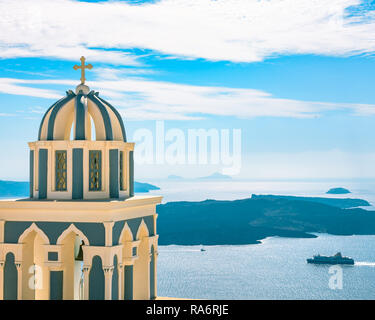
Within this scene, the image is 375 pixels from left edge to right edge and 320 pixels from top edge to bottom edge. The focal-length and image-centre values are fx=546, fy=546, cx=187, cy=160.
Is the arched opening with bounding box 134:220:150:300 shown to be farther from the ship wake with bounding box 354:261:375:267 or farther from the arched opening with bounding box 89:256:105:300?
the ship wake with bounding box 354:261:375:267

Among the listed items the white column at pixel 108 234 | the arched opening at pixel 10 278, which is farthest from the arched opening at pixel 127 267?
the arched opening at pixel 10 278

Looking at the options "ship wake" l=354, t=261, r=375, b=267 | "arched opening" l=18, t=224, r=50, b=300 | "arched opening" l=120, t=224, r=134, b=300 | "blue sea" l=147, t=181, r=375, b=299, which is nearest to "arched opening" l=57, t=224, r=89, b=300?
"arched opening" l=18, t=224, r=50, b=300

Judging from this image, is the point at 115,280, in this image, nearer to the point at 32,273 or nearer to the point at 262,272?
the point at 32,273

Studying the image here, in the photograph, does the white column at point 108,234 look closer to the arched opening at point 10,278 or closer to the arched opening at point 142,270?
the arched opening at point 142,270

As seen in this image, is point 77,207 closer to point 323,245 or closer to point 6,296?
point 6,296

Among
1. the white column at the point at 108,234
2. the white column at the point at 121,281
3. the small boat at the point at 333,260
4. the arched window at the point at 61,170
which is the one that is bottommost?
the small boat at the point at 333,260
